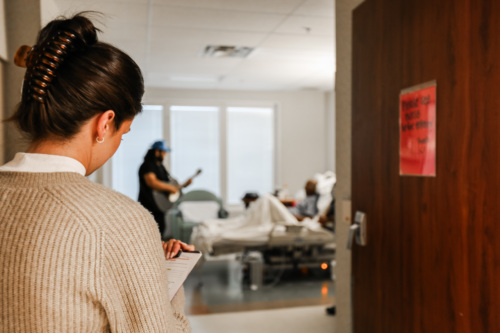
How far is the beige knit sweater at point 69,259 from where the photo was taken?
2.19ft

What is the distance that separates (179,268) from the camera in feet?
3.13

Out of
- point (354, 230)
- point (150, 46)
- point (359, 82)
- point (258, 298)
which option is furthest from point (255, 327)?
point (150, 46)

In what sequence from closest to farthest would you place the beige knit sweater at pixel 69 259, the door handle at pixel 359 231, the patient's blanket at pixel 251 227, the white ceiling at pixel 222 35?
1. the beige knit sweater at pixel 69 259
2. the door handle at pixel 359 231
3. the white ceiling at pixel 222 35
4. the patient's blanket at pixel 251 227

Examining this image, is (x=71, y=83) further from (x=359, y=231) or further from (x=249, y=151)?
(x=249, y=151)

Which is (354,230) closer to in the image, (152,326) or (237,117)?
(152,326)

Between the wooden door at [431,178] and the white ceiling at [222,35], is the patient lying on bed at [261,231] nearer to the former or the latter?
the white ceiling at [222,35]

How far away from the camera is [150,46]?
14.0ft

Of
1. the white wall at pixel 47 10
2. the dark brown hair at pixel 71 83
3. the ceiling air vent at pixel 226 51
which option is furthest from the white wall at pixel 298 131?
the dark brown hair at pixel 71 83

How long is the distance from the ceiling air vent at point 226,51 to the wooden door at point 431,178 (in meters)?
2.76

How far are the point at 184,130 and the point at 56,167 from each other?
648 cm

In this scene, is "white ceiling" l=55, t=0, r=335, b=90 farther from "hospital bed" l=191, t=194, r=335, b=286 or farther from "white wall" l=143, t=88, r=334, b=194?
"hospital bed" l=191, t=194, r=335, b=286

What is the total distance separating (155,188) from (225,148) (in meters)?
3.09

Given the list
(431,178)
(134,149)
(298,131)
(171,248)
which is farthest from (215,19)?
(298,131)

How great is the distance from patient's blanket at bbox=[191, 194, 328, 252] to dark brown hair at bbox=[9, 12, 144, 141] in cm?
320
